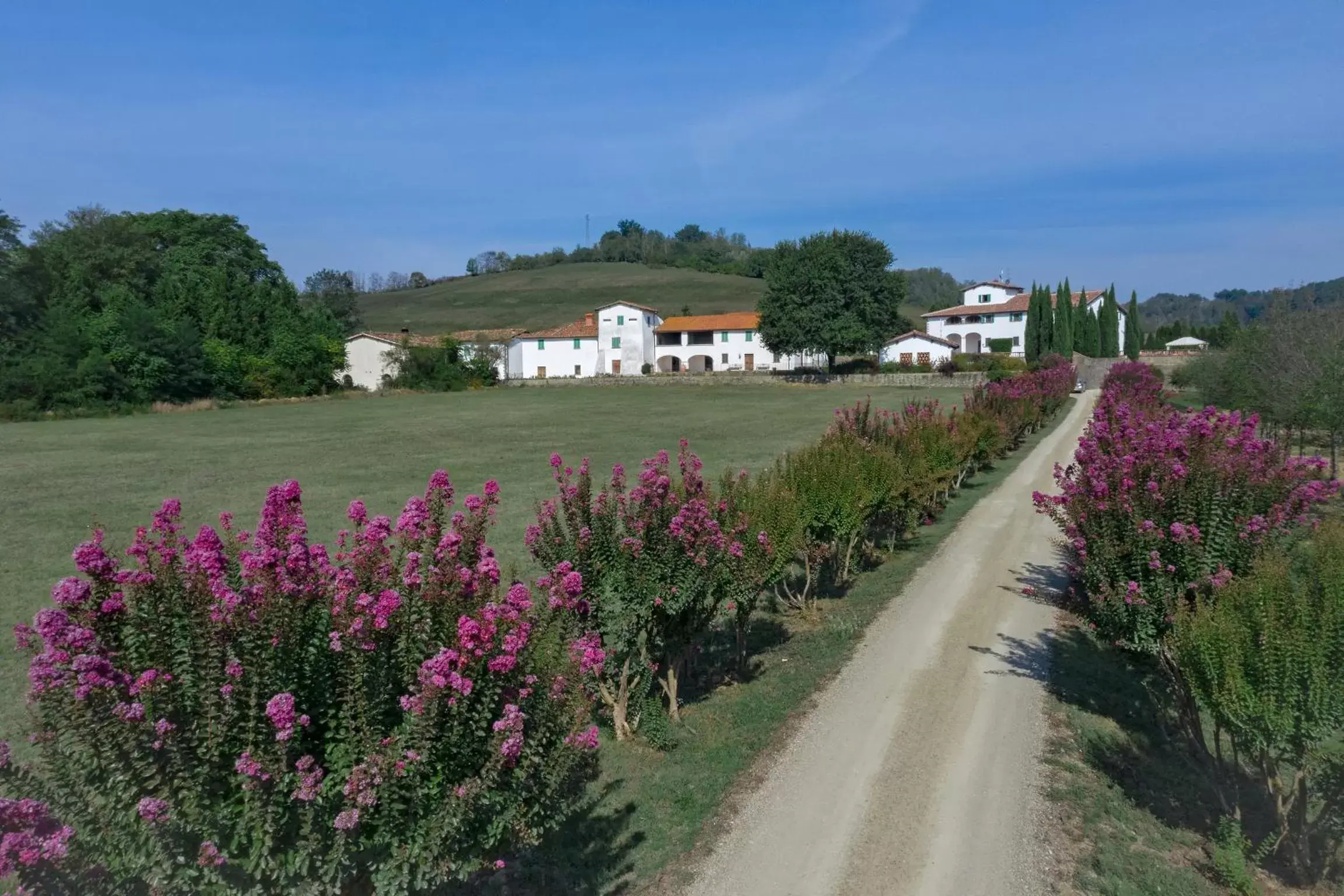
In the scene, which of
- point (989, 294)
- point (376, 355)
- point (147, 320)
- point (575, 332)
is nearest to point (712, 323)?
point (575, 332)

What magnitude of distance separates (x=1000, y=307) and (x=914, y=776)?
275 ft

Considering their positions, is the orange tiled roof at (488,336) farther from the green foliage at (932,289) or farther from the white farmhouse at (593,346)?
the green foliage at (932,289)

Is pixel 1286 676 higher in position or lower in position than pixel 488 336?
lower

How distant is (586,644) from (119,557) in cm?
230

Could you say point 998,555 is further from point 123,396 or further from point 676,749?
point 123,396

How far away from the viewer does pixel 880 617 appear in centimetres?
1063

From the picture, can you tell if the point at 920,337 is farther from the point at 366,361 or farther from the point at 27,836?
the point at 27,836

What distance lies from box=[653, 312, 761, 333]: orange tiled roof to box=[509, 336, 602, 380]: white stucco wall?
717 centimetres

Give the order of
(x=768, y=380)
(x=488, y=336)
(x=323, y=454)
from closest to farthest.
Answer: (x=323, y=454)
(x=768, y=380)
(x=488, y=336)

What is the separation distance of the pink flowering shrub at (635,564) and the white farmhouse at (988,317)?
7695cm

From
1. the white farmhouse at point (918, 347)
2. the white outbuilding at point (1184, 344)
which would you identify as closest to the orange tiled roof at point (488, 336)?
the white farmhouse at point (918, 347)

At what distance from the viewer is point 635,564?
6.71 m

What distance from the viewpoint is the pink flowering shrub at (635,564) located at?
668 cm

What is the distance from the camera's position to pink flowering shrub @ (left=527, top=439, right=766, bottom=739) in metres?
6.68
